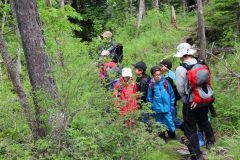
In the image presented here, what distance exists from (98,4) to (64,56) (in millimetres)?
20525

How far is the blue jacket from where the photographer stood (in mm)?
6781

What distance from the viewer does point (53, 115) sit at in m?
5.49

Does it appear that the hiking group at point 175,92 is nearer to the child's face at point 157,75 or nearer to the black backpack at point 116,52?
the child's face at point 157,75

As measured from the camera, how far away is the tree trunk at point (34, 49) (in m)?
5.99

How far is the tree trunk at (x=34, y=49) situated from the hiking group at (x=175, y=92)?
3.13 feet

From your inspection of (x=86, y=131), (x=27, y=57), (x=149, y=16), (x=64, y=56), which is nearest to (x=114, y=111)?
(x=86, y=131)

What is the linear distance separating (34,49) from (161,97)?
2487 mm

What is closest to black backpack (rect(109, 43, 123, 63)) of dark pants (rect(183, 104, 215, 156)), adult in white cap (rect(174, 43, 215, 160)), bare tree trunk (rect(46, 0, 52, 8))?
bare tree trunk (rect(46, 0, 52, 8))

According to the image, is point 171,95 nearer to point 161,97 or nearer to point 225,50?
point 161,97

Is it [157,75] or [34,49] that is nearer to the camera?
[34,49]

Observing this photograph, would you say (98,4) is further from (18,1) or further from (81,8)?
(18,1)

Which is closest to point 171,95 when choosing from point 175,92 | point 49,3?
point 175,92

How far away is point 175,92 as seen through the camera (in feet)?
23.0

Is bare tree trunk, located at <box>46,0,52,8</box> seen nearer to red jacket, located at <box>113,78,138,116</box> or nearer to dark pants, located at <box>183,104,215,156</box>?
red jacket, located at <box>113,78,138,116</box>
